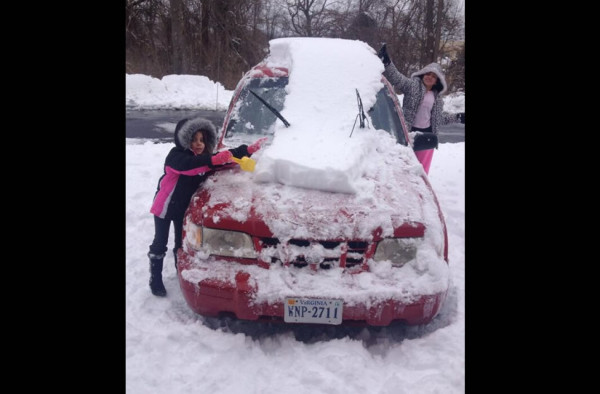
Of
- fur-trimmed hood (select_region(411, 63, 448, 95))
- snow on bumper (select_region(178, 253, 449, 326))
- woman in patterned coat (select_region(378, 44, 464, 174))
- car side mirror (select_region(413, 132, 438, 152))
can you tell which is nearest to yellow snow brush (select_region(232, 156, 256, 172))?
snow on bumper (select_region(178, 253, 449, 326))

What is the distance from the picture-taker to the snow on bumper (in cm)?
248

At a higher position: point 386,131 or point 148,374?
point 386,131

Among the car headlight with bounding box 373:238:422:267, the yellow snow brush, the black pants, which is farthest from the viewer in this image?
the black pants

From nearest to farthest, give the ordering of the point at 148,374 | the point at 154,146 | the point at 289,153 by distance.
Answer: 1. the point at 148,374
2. the point at 289,153
3. the point at 154,146

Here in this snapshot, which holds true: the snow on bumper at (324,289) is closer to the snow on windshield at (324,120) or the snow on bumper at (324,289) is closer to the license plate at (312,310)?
the license plate at (312,310)

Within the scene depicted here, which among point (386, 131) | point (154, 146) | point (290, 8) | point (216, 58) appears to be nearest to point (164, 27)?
Answer: point (216, 58)

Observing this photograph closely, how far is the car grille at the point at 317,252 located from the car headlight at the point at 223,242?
0.32 feet

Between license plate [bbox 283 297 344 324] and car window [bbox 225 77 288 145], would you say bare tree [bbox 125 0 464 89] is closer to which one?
car window [bbox 225 77 288 145]

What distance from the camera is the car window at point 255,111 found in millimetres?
3787

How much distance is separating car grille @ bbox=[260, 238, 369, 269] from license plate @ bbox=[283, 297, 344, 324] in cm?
21

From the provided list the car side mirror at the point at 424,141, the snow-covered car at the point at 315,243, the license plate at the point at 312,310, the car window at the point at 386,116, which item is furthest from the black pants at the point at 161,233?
the car side mirror at the point at 424,141

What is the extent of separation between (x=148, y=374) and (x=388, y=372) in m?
1.35

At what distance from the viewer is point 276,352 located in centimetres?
266

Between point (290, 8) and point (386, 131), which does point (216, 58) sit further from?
point (386, 131)
